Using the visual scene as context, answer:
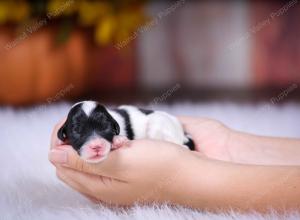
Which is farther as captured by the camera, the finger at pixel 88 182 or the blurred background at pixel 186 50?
the blurred background at pixel 186 50

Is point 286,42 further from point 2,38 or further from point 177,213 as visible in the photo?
point 177,213

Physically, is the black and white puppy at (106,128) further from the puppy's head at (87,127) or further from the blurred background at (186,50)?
the blurred background at (186,50)

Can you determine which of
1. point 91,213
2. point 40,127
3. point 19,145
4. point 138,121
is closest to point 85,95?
point 40,127

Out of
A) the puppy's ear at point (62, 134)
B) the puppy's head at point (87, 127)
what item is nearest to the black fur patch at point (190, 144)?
the puppy's head at point (87, 127)

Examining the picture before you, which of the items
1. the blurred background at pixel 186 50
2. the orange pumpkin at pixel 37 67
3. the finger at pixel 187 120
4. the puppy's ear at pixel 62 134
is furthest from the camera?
the blurred background at pixel 186 50

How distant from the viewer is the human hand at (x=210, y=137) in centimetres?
158

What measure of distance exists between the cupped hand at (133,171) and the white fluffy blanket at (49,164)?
0.12 feet

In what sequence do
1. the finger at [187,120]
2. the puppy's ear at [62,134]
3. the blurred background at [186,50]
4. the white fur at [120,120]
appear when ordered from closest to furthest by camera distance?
the puppy's ear at [62,134], the white fur at [120,120], the finger at [187,120], the blurred background at [186,50]

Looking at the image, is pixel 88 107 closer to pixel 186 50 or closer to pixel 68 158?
pixel 68 158

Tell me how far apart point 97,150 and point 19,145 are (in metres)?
0.80

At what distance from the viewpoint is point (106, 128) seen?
1.33 m

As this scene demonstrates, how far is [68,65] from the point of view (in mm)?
3531

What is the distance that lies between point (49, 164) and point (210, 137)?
0.52m

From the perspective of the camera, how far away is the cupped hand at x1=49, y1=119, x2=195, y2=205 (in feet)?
3.90
